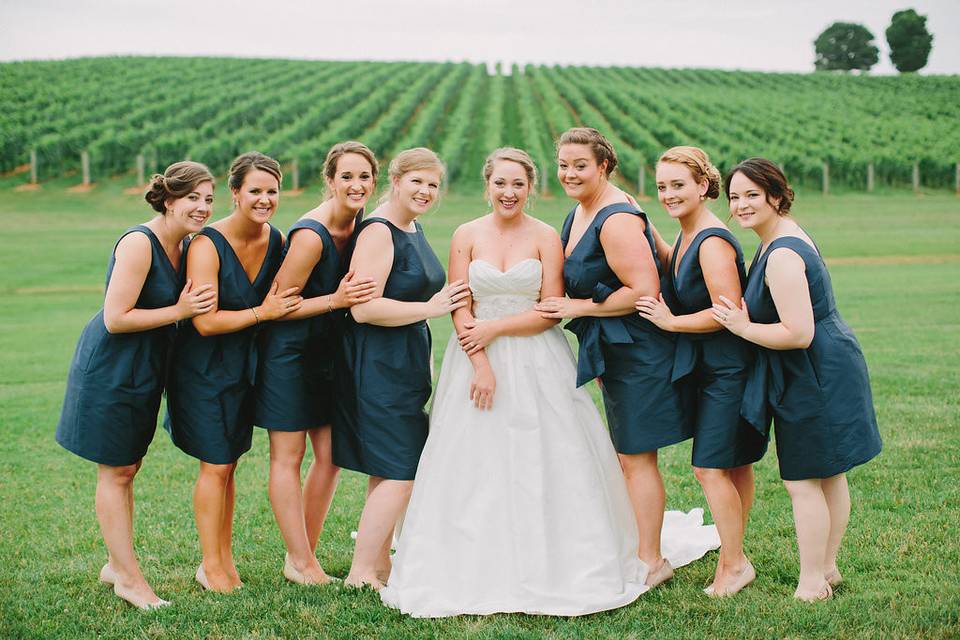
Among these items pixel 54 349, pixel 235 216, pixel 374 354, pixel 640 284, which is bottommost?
pixel 54 349

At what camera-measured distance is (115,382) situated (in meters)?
4.41

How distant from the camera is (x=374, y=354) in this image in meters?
4.70

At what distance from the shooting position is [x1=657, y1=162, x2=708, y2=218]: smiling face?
14.9 ft

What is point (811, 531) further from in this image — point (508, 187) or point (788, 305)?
point (508, 187)

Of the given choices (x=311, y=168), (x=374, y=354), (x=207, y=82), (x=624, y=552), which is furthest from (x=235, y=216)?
(x=207, y=82)

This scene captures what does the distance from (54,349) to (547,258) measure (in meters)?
10.1

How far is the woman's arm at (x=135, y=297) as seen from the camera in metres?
4.27

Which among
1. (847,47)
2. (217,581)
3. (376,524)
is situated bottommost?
(217,581)

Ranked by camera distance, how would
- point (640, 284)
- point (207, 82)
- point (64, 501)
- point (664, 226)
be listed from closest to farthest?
point (640, 284)
point (64, 501)
point (664, 226)
point (207, 82)

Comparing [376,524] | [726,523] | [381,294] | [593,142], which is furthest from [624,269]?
[376,524]

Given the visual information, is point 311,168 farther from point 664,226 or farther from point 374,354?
point 374,354

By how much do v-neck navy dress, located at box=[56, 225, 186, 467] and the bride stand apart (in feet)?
4.84

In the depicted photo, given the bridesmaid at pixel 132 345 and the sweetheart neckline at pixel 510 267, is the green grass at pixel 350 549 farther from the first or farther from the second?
the sweetheart neckline at pixel 510 267

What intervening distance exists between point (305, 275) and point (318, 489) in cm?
132
